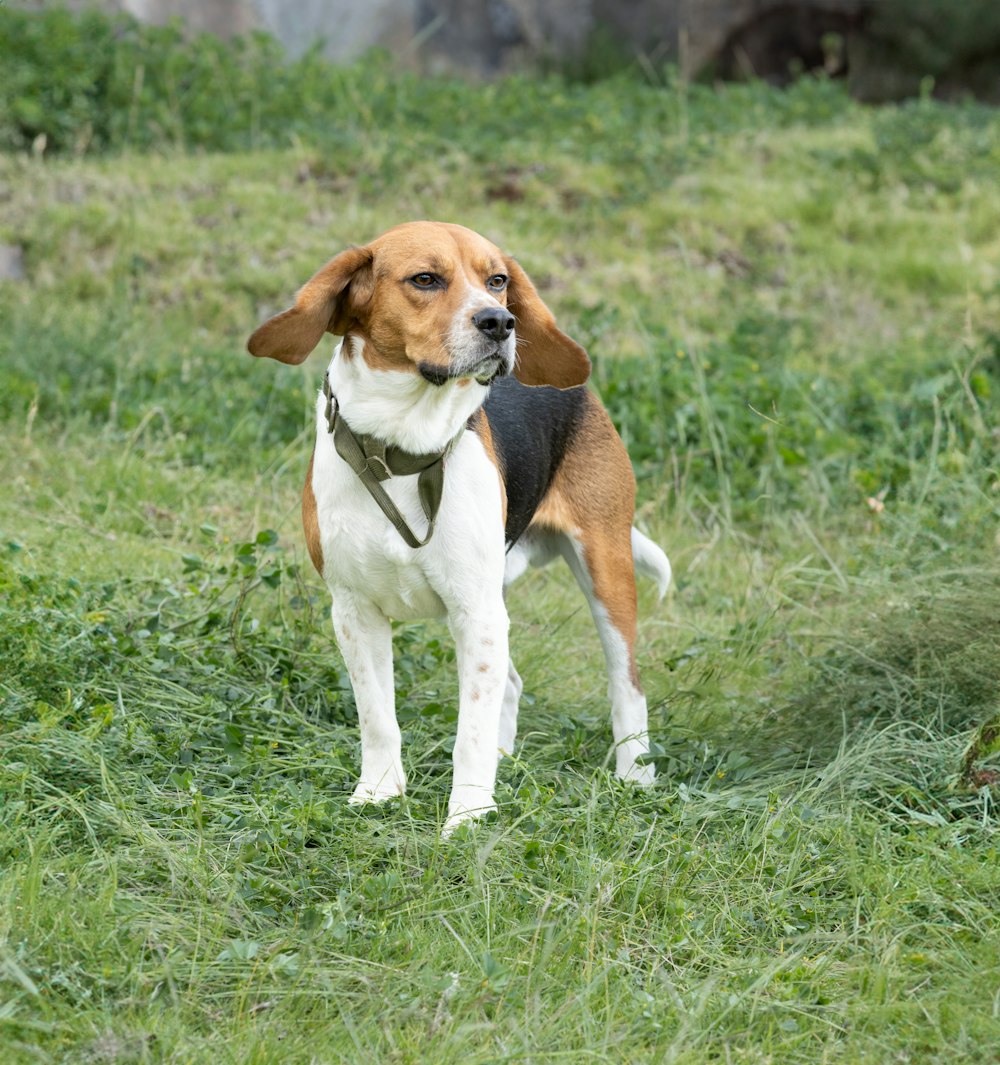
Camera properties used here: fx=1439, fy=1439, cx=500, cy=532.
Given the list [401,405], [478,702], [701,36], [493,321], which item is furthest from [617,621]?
[701,36]

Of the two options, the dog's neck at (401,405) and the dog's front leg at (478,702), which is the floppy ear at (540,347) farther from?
the dog's front leg at (478,702)

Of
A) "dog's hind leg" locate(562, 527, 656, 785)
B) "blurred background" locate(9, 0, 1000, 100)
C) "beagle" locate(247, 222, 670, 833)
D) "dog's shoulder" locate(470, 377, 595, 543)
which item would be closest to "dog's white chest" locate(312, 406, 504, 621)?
"beagle" locate(247, 222, 670, 833)

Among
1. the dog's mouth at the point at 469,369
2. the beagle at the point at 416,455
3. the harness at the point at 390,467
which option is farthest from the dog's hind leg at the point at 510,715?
the dog's mouth at the point at 469,369

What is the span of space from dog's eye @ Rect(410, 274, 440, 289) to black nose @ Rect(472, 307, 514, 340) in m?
0.17

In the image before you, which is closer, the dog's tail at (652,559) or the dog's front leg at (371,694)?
the dog's front leg at (371,694)

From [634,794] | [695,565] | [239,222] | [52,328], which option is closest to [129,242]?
[239,222]

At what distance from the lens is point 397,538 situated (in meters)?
3.84

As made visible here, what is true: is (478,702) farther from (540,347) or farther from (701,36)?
(701,36)

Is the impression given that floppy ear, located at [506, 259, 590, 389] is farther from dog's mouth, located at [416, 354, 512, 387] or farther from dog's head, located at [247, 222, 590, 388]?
dog's mouth, located at [416, 354, 512, 387]

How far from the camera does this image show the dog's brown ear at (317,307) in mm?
3752

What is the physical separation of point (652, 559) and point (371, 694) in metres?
1.34

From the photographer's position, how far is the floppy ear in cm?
420

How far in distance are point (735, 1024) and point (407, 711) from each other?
6.10 ft

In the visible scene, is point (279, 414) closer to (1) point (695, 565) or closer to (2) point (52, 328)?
(2) point (52, 328)
